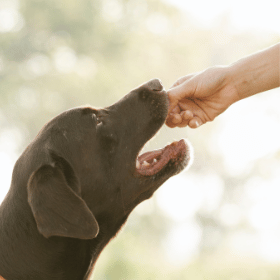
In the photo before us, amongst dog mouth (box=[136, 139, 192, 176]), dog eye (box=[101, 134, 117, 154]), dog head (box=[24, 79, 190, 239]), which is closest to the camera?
dog head (box=[24, 79, 190, 239])

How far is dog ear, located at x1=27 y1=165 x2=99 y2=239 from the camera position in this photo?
3400mm

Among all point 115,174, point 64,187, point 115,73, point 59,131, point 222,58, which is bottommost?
point 222,58

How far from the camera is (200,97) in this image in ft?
14.8

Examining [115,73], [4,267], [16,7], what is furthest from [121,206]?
[16,7]

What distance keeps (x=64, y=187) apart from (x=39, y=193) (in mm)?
191

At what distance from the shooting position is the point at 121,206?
13.7ft

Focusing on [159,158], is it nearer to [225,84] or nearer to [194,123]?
[194,123]

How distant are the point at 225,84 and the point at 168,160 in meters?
0.89

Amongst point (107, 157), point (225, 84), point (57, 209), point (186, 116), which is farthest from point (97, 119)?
point (225, 84)

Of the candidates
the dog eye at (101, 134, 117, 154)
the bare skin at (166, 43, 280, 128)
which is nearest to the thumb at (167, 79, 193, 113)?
the bare skin at (166, 43, 280, 128)

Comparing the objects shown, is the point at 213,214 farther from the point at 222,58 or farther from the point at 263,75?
the point at 263,75

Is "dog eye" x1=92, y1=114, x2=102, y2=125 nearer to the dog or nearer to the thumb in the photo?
the dog

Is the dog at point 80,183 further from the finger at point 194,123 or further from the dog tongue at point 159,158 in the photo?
the finger at point 194,123

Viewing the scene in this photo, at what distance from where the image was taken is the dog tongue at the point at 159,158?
4.27m
